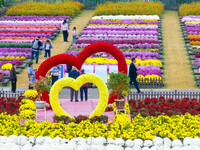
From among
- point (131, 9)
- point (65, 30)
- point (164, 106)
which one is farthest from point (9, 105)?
point (131, 9)

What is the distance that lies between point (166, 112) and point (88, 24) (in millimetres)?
24718

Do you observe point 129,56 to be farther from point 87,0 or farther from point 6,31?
point 87,0

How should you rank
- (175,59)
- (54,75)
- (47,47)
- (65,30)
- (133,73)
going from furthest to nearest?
(65,30), (175,59), (47,47), (54,75), (133,73)

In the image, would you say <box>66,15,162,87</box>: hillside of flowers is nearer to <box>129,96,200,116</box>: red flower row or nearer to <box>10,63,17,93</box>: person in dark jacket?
<box>129,96,200,116</box>: red flower row

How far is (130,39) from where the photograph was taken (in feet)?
132

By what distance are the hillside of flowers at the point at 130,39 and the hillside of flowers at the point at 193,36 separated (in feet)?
6.77

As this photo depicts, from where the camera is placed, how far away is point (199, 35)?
41344 mm

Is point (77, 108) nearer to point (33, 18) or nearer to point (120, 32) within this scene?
point (120, 32)

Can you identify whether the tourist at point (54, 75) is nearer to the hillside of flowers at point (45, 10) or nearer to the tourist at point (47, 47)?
the tourist at point (47, 47)

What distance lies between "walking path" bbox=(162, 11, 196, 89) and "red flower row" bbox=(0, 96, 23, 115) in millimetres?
8899

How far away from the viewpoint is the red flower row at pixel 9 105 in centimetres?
2427

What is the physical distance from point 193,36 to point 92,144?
23811 millimetres

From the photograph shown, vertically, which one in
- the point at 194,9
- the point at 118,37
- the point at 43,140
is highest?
the point at 194,9

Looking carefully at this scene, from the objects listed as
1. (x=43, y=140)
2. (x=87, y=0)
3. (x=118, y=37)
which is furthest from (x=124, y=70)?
(x=87, y=0)
